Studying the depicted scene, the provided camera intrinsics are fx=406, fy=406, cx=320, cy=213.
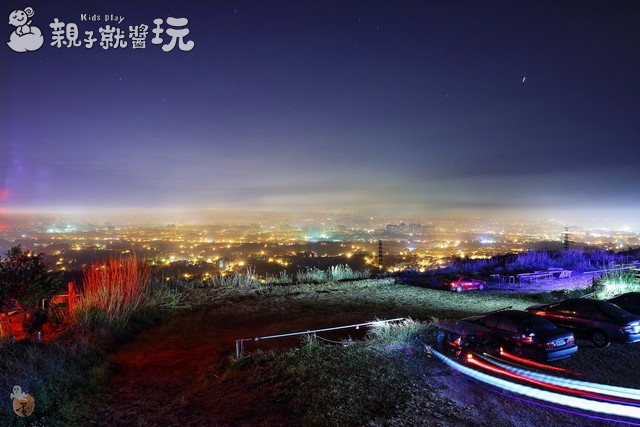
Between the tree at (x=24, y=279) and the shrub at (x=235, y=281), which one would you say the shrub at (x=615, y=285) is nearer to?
the shrub at (x=235, y=281)

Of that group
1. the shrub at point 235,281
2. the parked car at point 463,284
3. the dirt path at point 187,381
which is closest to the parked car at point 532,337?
the dirt path at point 187,381

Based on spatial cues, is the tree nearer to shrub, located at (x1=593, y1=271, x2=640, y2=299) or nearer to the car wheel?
the car wheel

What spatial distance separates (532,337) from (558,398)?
2130 mm

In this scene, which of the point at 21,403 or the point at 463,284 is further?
the point at 463,284

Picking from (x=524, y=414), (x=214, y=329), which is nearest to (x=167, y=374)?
(x=214, y=329)

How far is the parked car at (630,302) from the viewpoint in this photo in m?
13.1

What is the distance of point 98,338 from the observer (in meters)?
10.6

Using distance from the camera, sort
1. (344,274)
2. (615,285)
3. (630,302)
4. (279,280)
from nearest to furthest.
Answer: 1. (630,302)
2. (615,285)
3. (279,280)
4. (344,274)

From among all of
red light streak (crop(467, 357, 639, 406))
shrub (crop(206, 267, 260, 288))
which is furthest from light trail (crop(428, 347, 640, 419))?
shrub (crop(206, 267, 260, 288))

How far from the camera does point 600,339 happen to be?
11.2m

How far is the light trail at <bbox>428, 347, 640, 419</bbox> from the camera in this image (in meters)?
7.24

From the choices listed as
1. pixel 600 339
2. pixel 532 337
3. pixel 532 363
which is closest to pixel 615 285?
pixel 600 339

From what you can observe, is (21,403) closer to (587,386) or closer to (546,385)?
(546,385)

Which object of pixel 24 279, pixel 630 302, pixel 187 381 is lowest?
pixel 187 381
